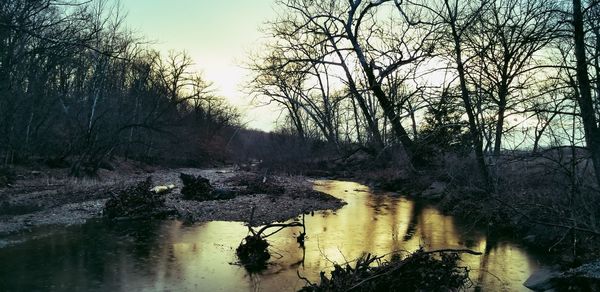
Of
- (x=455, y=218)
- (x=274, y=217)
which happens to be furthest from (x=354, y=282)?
(x=455, y=218)

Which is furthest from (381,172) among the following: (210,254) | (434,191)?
(210,254)

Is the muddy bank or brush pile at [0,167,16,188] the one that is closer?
the muddy bank

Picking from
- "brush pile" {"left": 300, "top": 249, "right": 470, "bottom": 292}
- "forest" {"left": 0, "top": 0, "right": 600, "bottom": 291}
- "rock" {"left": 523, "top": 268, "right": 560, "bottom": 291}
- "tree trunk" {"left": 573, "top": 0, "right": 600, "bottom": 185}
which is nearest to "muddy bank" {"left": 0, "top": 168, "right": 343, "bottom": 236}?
"forest" {"left": 0, "top": 0, "right": 600, "bottom": 291}

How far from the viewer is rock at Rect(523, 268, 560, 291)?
858 cm

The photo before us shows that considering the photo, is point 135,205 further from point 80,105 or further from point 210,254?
point 80,105

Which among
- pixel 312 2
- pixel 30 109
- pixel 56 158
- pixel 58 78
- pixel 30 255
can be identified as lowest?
pixel 30 255

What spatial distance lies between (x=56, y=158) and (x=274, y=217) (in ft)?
56.4

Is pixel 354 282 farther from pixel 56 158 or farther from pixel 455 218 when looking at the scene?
pixel 56 158

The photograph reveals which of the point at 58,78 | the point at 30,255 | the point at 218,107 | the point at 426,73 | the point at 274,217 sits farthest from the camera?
the point at 218,107

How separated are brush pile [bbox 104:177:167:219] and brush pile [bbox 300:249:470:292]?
8481mm

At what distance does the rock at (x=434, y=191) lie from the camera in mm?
21250

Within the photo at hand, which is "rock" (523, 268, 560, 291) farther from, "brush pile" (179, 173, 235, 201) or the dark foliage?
the dark foliage

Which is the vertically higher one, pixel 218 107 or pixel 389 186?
pixel 218 107

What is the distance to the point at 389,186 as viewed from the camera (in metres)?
26.4
